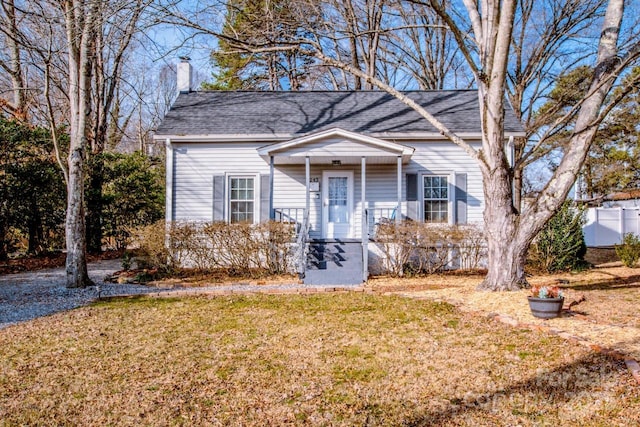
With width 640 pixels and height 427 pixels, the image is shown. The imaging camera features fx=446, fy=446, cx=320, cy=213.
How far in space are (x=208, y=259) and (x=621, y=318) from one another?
7.57 m

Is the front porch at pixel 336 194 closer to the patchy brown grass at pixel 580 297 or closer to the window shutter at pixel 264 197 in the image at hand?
the window shutter at pixel 264 197

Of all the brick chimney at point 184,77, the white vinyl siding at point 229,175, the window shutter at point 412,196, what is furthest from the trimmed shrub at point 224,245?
the brick chimney at point 184,77

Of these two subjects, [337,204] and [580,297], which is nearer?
[580,297]

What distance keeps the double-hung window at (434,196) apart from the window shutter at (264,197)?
403 centimetres

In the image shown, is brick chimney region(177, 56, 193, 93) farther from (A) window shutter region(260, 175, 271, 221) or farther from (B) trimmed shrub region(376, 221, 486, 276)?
(B) trimmed shrub region(376, 221, 486, 276)

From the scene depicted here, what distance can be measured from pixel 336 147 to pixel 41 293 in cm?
652

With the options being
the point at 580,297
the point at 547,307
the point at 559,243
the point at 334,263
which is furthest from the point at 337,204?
the point at 547,307

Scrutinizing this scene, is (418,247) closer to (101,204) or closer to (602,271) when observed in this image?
(602,271)

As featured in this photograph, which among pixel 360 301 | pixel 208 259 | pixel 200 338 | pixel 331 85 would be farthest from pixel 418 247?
pixel 331 85

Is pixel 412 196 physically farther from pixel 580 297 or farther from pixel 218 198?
pixel 580 297

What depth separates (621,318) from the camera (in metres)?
5.30

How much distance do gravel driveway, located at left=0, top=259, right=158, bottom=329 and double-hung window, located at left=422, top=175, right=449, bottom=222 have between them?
22.6ft

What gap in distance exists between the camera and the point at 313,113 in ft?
41.8

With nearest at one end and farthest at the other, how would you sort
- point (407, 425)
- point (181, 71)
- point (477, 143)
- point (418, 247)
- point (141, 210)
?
point (407, 425)
point (418, 247)
point (477, 143)
point (181, 71)
point (141, 210)
